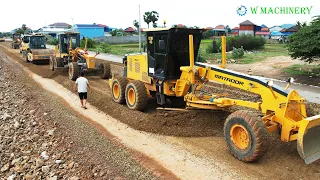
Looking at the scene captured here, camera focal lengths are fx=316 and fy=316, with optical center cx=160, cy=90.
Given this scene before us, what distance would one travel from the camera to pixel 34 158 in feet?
24.1

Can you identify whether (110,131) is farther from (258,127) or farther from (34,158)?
(258,127)

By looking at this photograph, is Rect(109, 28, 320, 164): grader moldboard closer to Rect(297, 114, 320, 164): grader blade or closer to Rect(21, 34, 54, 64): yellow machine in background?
Rect(297, 114, 320, 164): grader blade

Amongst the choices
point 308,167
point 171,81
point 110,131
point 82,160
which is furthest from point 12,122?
point 308,167

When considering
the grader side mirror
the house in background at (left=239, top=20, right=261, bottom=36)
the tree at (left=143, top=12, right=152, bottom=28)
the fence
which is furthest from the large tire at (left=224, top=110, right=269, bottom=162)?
the house in background at (left=239, top=20, right=261, bottom=36)

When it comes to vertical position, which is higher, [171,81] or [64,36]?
[64,36]

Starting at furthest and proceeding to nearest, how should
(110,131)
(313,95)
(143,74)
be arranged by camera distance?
(313,95), (143,74), (110,131)

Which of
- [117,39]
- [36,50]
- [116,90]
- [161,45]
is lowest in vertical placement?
[116,90]

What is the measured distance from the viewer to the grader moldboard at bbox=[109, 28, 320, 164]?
229 inches

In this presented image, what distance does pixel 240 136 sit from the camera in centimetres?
633

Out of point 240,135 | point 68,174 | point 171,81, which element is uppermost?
point 171,81

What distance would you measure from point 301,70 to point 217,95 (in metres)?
12.3

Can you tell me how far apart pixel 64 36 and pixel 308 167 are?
49.3 ft

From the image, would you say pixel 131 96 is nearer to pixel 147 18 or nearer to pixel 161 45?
pixel 161 45

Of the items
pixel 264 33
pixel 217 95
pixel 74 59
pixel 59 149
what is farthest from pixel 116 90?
pixel 264 33
